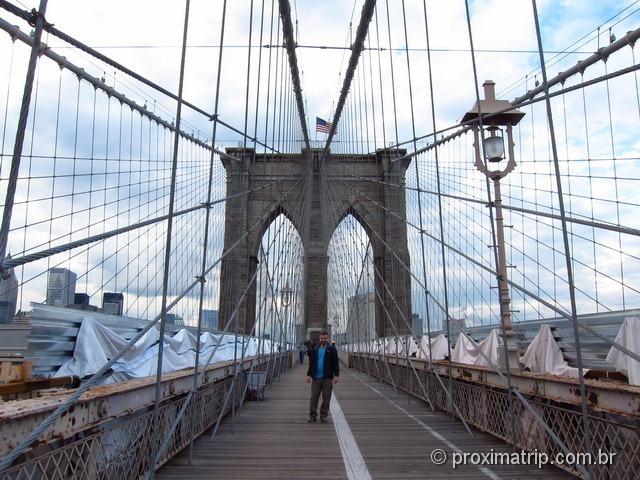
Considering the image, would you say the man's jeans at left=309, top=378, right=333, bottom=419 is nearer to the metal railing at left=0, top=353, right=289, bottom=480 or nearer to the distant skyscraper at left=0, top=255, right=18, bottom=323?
the metal railing at left=0, top=353, right=289, bottom=480

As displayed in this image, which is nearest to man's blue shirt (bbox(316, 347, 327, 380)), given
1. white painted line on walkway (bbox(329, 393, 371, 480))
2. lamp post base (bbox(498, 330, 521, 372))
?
white painted line on walkway (bbox(329, 393, 371, 480))

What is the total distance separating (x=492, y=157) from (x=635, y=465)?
132 inches

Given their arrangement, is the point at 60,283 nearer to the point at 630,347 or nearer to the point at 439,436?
the point at 439,436

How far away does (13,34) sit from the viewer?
452cm

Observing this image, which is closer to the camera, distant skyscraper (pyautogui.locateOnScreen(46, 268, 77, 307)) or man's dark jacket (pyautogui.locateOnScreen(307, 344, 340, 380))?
distant skyscraper (pyautogui.locateOnScreen(46, 268, 77, 307))

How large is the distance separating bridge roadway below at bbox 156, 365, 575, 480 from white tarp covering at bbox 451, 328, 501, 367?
0.78 metres

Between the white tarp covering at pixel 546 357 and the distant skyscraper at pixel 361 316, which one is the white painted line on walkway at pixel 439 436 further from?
the distant skyscraper at pixel 361 316

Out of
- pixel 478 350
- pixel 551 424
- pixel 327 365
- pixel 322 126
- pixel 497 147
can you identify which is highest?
pixel 322 126

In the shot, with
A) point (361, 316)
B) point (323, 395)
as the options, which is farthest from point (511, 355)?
point (361, 316)

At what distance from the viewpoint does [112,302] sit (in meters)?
6.70

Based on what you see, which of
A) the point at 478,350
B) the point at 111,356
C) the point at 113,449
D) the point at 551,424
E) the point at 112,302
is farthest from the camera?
the point at 112,302

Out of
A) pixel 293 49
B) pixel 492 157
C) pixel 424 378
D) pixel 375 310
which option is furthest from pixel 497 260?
pixel 375 310

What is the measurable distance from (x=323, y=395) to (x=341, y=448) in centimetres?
174

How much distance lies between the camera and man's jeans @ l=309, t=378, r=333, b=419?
18.9 feet
